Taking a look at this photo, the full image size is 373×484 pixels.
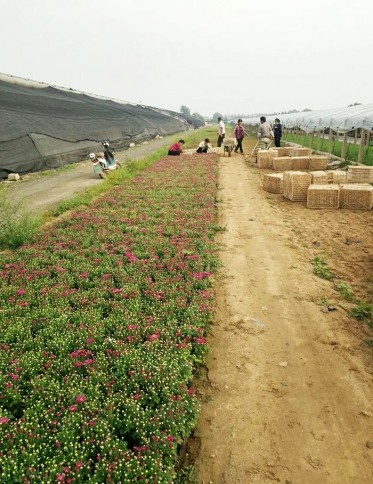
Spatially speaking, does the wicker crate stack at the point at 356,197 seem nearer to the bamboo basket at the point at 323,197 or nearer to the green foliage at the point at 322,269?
the bamboo basket at the point at 323,197

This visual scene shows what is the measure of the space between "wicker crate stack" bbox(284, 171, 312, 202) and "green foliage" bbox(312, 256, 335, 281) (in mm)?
4823

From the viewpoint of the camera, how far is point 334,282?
242 inches

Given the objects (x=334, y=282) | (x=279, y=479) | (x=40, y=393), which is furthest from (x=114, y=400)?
(x=334, y=282)

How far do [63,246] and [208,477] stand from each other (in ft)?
18.7

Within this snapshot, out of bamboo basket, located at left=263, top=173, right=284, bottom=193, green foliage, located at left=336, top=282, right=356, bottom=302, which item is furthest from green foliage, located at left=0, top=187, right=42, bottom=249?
bamboo basket, located at left=263, top=173, right=284, bottom=193

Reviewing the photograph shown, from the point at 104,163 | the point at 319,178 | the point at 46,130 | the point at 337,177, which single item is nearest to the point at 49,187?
the point at 104,163

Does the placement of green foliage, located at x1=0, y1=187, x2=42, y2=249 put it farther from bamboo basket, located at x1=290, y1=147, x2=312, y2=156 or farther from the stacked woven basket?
bamboo basket, located at x1=290, y1=147, x2=312, y2=156

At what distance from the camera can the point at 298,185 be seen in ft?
37.2

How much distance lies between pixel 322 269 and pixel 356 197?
4918mm

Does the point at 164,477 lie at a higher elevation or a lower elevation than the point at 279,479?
higher

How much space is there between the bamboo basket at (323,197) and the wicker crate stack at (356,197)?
0.74ft

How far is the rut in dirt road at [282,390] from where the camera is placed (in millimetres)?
3125

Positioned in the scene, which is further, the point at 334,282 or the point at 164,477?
the point at 334,282

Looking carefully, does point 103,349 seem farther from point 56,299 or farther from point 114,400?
point 56,299
